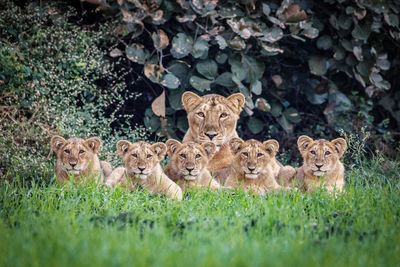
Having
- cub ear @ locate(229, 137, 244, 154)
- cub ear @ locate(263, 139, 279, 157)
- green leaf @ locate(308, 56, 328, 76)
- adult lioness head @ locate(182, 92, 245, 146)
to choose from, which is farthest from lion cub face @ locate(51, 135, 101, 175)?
green leaf @ locate(308, 56, 328, 76)

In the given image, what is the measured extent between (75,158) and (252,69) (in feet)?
10.3

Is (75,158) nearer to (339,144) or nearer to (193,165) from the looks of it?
(193,165)

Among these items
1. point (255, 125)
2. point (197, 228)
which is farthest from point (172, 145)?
point (255, 125)

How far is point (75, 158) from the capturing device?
28.5ft

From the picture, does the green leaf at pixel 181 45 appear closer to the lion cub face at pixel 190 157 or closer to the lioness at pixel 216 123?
the lioness at pixel 216 123

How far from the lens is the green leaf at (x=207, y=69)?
10.9 metres

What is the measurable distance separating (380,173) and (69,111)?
3.55 meters

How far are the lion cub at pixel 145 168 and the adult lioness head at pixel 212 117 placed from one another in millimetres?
891

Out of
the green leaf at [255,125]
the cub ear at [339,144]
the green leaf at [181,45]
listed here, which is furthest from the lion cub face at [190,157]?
the green leaf at [255,125]

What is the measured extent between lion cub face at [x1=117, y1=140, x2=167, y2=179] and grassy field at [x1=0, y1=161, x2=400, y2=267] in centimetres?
29

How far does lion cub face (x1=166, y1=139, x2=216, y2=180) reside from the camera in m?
8.62

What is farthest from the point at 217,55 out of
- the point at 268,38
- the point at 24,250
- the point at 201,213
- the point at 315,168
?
the point at 24,250

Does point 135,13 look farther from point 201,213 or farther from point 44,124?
point 201,213

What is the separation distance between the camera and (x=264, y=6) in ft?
36.6
